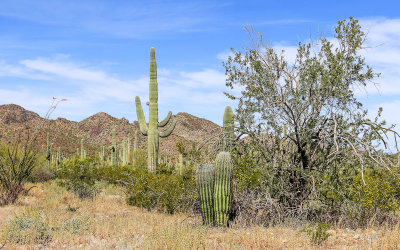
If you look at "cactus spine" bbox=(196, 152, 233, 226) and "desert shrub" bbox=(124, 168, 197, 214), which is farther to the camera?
"desert shrub" bbox=(124, 168, 197, 214)

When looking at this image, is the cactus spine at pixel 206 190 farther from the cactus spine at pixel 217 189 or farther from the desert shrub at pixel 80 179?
the desert shrub at pixel 80 179

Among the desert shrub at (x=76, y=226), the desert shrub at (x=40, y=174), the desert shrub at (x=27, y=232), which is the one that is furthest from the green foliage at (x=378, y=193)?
the desert shrub at (x=40, y=174)

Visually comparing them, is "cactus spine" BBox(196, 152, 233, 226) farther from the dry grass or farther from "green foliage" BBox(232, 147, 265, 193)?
"green foliage" BBox(232, 147, 265, 193)

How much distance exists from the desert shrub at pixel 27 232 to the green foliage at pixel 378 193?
22.1 feet

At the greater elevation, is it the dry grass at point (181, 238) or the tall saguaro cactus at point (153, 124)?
the tall saguaro cactus at point (153, 124)

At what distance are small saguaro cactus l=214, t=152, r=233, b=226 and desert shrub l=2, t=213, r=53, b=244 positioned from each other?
3.60m

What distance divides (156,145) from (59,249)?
1068cm

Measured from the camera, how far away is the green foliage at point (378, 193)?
342 inches

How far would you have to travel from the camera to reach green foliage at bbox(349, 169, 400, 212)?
8695 mm

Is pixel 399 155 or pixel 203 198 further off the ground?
pixel 399 155

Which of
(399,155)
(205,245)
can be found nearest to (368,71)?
(399,155)

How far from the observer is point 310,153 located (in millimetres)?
9672

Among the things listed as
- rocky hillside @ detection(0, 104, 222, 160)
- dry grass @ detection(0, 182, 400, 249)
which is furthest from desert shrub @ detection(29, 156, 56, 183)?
rocky hillside @ detection(0, 104, 222, 160)

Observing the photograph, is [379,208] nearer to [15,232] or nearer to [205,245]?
[205,245]
